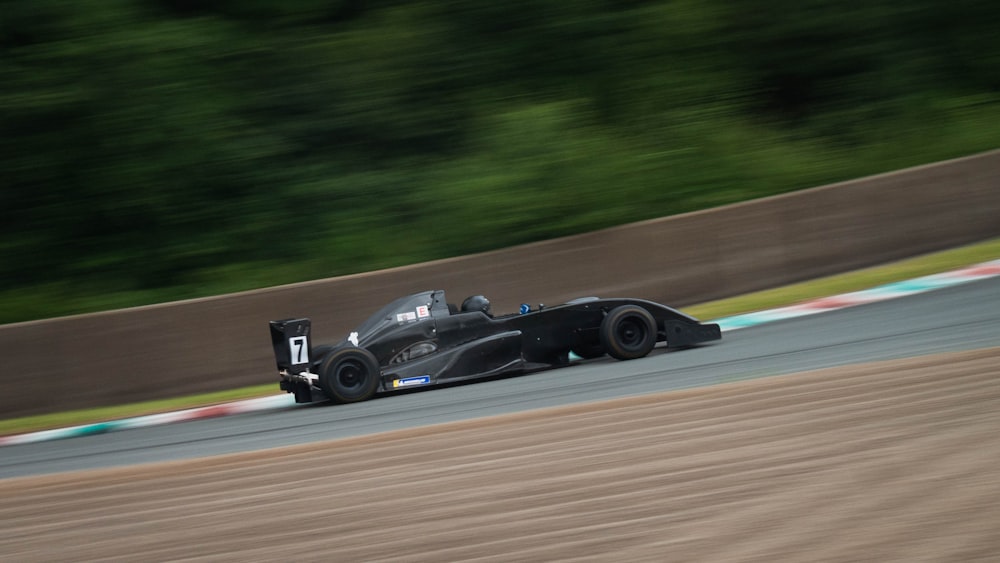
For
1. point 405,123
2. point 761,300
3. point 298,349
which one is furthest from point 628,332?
point 405,123

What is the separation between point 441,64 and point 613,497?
13.4 meters

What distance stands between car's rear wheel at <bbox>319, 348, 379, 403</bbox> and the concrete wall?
2.72 meters

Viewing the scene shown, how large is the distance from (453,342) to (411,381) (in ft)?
1.75

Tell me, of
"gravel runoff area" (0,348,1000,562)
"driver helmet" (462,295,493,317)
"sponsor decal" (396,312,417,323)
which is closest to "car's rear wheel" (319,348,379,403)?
"sponsor decal" (396,312,417,323)

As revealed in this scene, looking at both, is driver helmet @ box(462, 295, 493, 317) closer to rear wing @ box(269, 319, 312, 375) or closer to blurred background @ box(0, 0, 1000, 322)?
rear wing @ box(269, 319, 312, 375)

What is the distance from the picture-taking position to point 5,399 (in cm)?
1102

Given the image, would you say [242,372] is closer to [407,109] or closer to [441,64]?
[407,109]

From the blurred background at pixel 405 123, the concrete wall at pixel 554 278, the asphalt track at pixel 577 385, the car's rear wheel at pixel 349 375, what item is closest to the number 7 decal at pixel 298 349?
the car's rear wheel at pixel 349 375

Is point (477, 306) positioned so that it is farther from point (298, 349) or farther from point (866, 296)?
point (866, 296)

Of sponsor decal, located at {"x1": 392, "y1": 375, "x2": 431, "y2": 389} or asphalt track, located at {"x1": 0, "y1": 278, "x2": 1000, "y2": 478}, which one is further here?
sponsor decal, located at {"x1": 392, "y1": 375, "x2": 431, "y2": 389}

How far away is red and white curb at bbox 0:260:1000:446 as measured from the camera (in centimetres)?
962

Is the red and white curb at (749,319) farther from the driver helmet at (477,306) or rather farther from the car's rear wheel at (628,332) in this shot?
the driver helmet at (477,306)

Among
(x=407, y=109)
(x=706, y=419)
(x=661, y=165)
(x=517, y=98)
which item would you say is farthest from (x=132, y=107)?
(x=706, y=419)

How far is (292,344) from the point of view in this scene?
8.95m
